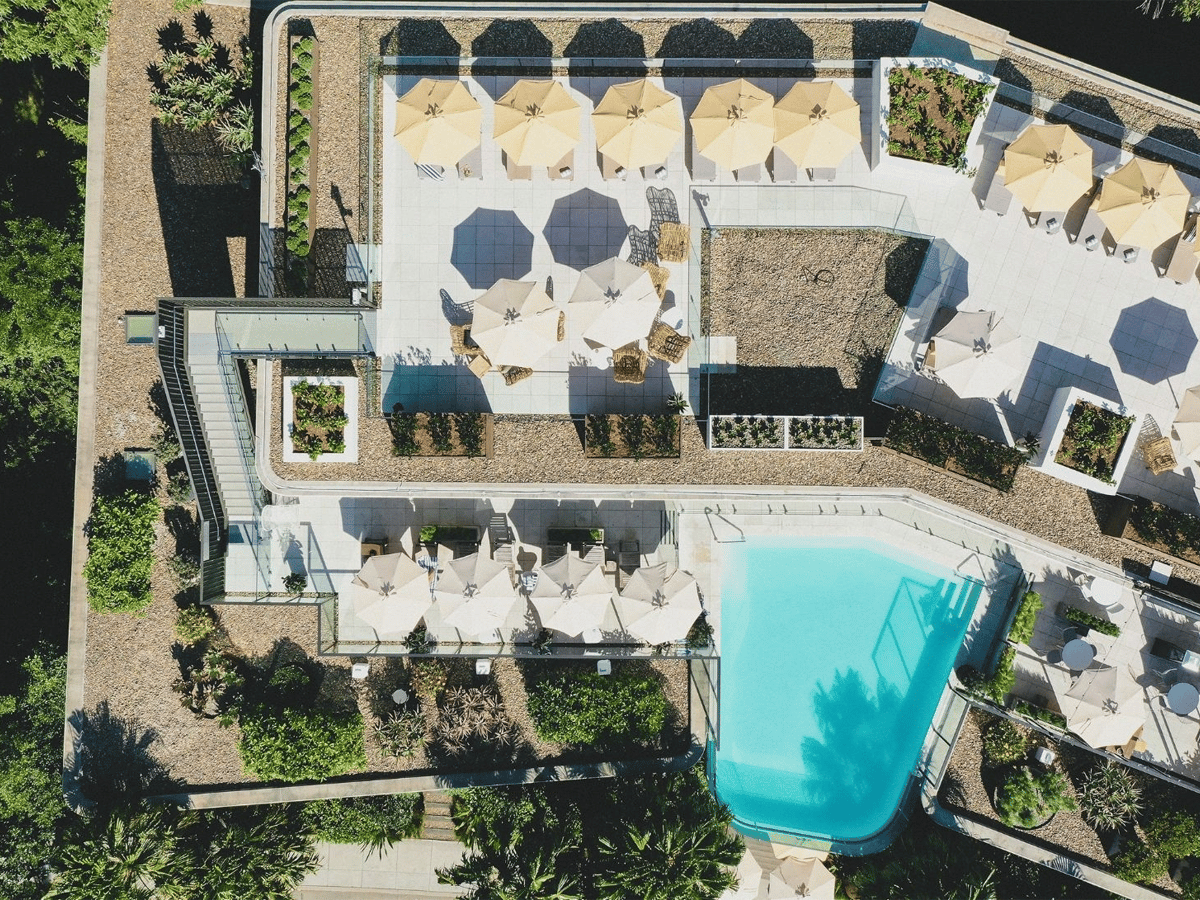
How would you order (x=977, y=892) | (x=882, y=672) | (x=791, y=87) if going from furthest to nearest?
(x=882, y=672) → (x=791, y=87) → (x=977, y=892)

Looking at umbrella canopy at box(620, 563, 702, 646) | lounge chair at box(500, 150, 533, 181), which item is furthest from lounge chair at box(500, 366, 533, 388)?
umbrella canopy at box(620, 563, 702, 646)

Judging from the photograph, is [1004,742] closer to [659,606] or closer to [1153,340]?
[659,606]

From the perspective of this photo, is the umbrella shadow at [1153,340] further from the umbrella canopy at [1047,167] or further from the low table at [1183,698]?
the low table at [1183,698]

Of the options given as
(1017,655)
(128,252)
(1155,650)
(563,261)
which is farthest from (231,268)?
(1155,650)

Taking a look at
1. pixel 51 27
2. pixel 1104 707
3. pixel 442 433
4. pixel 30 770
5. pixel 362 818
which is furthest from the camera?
pixel 362 818

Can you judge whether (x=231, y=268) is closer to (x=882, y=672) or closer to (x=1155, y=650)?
(x=882, y=672)

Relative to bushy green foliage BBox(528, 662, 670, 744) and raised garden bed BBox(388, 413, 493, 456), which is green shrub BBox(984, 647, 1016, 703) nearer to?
bushy green foliage BBox(528, 662, 670, 744)

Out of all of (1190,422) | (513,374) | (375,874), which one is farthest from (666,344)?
(375,874)
